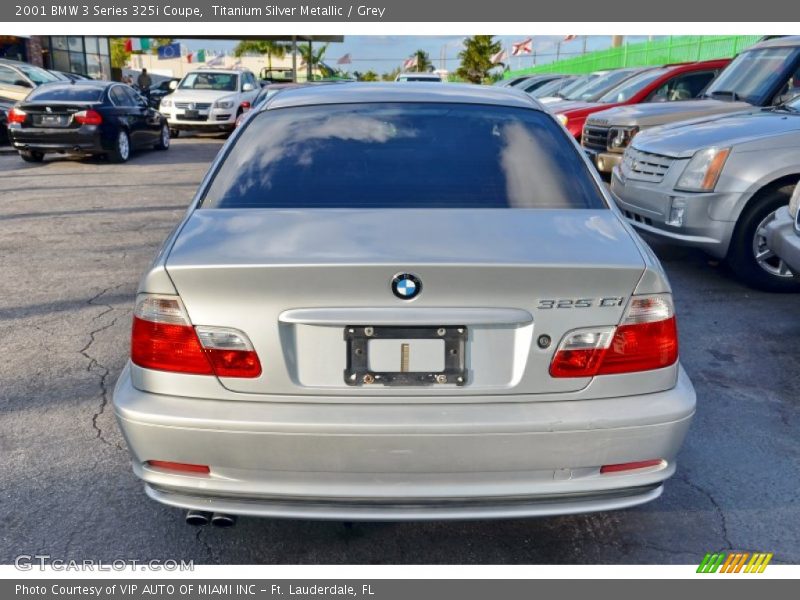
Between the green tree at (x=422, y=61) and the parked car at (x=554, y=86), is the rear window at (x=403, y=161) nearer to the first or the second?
the parked car at (x=554, y=86)

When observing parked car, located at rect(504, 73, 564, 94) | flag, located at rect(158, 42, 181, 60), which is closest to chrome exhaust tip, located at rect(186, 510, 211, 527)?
parked car, located at rect(504, 73, 564, 94)

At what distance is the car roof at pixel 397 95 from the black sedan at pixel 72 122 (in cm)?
1075

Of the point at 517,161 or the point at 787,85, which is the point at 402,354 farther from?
the point at 787,85

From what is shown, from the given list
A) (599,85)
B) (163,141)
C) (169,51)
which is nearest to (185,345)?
(599,85)

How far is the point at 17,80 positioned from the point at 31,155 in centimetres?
340

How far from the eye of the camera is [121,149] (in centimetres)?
1416

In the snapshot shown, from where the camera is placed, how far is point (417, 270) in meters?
2.33

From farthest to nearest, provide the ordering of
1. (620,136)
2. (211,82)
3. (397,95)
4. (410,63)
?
(410,63) < (211,82) < (620,136) < (397,95)

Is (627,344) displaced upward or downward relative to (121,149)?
upward

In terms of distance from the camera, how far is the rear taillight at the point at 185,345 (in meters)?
2.39

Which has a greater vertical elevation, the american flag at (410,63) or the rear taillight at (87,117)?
the rear taillight at (87,117)

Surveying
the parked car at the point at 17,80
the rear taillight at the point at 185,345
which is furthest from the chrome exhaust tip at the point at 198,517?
the parked car at the point at 17,80

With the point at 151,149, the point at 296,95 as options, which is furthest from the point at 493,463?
the point at 151,149

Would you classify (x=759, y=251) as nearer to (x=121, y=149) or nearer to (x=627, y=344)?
(x=627, y=344)
